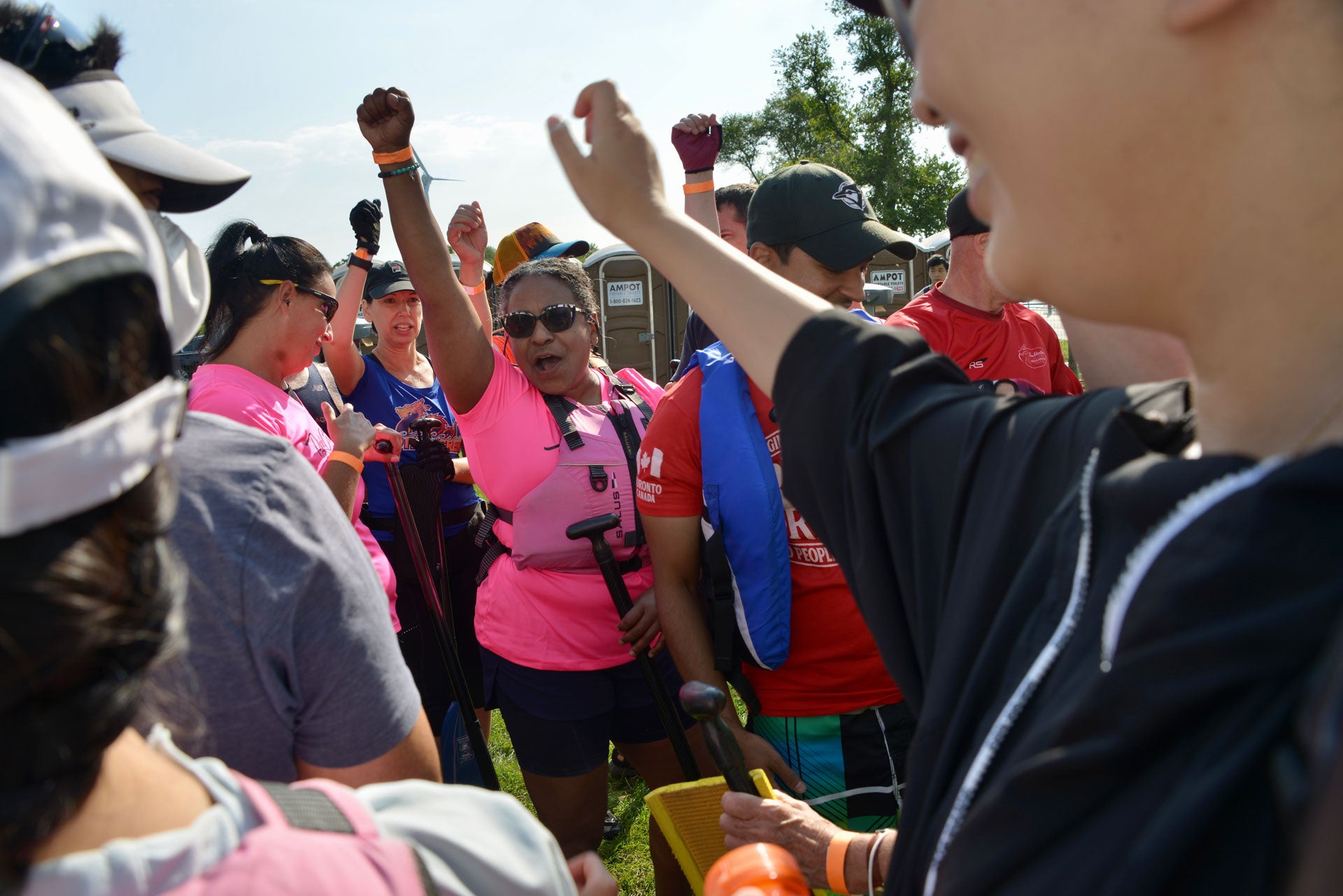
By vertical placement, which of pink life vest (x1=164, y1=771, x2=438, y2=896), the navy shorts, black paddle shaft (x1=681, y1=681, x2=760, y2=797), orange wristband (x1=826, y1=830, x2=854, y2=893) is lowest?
the navy shorts

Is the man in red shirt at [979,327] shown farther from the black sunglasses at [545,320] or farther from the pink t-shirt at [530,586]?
the pink t-shirt at [530,586]

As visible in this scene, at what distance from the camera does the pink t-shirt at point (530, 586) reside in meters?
2.95

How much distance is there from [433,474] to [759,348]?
9.85 feet

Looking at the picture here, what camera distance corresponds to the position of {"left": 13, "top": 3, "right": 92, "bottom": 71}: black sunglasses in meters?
1.22

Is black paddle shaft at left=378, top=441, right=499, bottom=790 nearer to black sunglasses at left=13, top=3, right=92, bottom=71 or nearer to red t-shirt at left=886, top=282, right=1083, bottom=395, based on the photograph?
red t-shirt at left=886, top=282, right=1083, bottom=395

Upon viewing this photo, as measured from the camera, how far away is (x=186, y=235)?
1321mm

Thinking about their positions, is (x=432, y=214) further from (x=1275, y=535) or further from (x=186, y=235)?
(x=1275, y=535)

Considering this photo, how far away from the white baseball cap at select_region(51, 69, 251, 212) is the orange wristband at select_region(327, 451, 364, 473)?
164 cm

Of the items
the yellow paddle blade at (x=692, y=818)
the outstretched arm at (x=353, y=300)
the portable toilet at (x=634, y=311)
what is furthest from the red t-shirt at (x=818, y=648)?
the portable toilet at (x=634, y=311)

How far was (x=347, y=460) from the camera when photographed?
3.09m

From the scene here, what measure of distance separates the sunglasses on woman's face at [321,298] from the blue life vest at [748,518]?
1.98m

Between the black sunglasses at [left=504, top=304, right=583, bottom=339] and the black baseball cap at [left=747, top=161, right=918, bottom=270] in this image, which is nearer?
the black baseball cap at [left=747, top=161, right=918, bottom=270]

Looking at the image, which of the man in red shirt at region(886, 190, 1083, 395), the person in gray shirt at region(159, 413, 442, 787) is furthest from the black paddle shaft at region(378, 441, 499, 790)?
the man in red shirt at region(886, 190, 1083, 395)

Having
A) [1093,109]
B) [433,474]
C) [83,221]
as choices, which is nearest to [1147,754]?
[1093,109]
